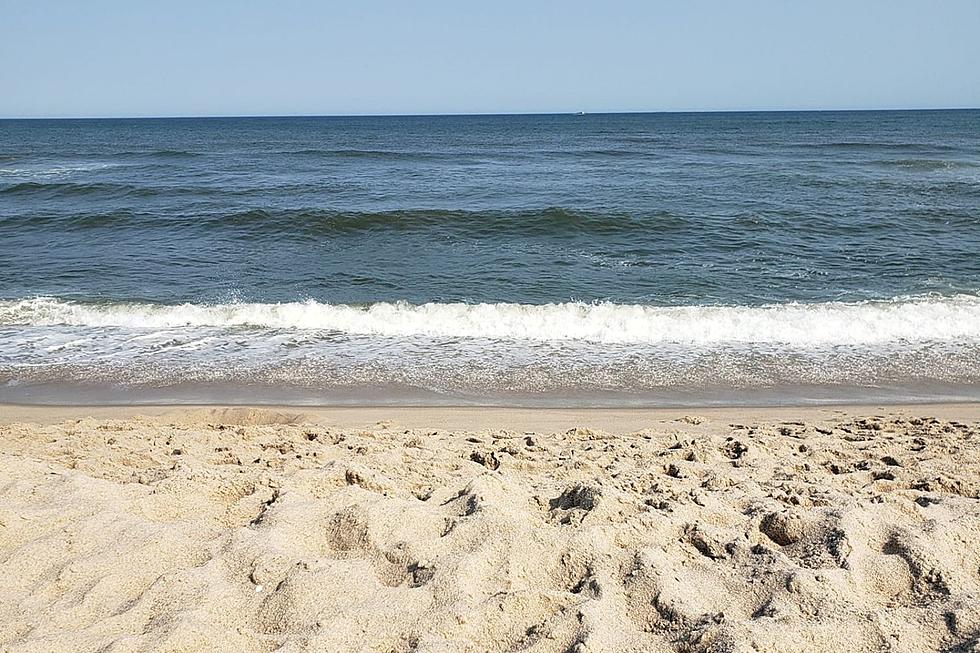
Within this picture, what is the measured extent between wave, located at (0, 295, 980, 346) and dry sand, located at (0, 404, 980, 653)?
412 cm

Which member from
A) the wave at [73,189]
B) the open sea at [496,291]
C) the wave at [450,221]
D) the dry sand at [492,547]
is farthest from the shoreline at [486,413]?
the wave at [73,189]

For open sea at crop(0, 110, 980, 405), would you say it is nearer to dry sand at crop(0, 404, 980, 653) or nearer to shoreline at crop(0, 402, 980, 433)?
shoreline at crop(0, 402, 980, 433)

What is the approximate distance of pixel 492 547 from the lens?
370cm

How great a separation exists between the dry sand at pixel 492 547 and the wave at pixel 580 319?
4.12 m

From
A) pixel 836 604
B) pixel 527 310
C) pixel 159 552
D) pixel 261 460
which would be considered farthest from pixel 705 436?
pixel 527 310

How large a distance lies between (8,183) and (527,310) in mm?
26713

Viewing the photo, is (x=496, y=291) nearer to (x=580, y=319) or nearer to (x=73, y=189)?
(x=580, y=319)

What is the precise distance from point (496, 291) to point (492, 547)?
29.1 feet

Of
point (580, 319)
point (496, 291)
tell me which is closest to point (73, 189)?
point (496, 291)

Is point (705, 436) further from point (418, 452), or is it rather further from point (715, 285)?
point (715, 285)

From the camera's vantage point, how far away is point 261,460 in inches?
208

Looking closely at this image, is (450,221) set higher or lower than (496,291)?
higher

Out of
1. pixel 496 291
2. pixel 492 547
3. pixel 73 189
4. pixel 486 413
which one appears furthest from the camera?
→ pixel 73 189

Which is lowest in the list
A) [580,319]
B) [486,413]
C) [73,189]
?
[486,413]
